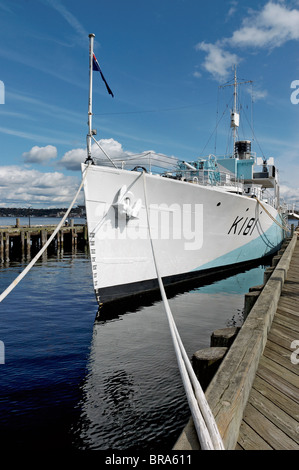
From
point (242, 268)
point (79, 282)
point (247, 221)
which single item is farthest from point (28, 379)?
point (242, 268)

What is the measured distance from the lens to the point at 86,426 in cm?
393

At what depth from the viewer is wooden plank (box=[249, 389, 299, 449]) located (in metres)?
2.31

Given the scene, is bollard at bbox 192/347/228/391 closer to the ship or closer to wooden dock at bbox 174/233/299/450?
wooden dock at bbox 174/233/299/450

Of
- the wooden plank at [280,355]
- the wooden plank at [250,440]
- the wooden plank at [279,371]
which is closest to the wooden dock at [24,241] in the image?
the wooden plank at [280,355]

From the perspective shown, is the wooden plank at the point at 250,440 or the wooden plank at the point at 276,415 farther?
the wooden plank at the point at 276,415

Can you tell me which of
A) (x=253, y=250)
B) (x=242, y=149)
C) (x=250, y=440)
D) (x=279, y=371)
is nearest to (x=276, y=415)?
(x=250, y=440)

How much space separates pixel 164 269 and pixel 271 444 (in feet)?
28.1

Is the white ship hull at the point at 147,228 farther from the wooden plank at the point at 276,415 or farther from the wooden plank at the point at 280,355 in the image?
the wooden plank at the point at 276,415

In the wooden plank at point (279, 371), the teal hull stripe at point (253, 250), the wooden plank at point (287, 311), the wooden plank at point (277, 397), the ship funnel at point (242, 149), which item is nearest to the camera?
the wooden plank at point (277, 397)

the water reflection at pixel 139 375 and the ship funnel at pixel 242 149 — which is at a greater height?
the ship funnel at pixel 242 149

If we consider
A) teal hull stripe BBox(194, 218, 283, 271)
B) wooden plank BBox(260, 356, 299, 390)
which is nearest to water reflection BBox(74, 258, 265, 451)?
wooden plank BBox(260, 356, 299, 390)

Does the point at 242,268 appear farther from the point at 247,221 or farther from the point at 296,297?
the point at 296,297

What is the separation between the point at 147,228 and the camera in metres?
9.95

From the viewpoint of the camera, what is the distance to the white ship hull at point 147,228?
29.6ft
